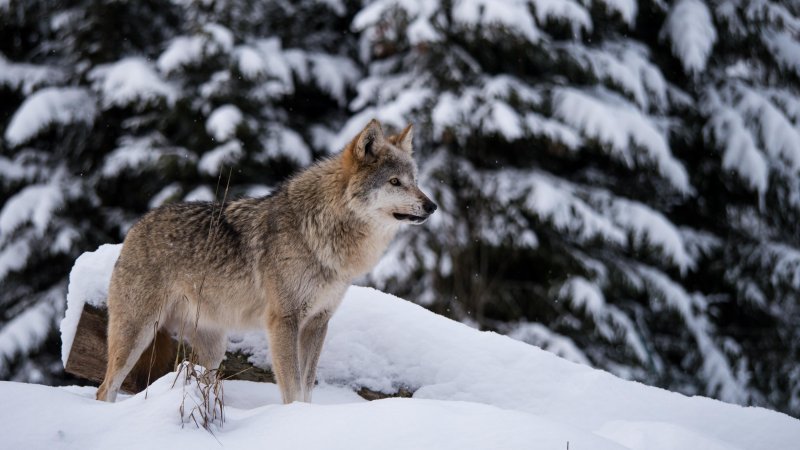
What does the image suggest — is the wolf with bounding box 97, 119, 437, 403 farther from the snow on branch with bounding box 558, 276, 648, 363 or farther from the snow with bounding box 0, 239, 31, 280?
the snow with bounding box 0, 239, 31, 280

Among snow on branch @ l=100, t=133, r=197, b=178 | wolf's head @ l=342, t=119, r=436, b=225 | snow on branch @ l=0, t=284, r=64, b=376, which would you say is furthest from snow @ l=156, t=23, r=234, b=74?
wolf's head @ l=342, t=119, r=436, b=225

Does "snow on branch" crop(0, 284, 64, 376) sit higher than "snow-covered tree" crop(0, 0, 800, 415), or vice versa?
"snow-covered tree" crop(0, 0, 800, 415)

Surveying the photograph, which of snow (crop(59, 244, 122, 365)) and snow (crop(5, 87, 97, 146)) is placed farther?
snow (crop(5, 87, 97, 146))

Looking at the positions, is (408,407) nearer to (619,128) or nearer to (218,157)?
(619,128)

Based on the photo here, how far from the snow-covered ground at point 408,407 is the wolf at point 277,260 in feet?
1.81

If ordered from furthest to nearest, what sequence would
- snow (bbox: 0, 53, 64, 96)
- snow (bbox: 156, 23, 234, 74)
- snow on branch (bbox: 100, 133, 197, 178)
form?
snow (bbox: 0, 53, 64, 96), snow on branch (bbox: 100, 133, 197, 178), snow (bbox: 156, 23, 234, 74)

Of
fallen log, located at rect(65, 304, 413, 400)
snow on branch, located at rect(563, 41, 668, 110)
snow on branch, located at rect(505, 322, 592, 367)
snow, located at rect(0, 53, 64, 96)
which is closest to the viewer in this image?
fallen log, located at rect(65, 304, 413, 400)

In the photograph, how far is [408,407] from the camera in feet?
10.3

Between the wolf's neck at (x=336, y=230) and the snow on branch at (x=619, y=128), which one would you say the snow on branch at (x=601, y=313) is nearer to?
the snow on branch at (x=619, y=128)

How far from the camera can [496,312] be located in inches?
463

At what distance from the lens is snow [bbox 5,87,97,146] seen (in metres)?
11.9

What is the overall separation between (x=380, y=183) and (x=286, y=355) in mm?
1251

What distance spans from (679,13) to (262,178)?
7550 mm

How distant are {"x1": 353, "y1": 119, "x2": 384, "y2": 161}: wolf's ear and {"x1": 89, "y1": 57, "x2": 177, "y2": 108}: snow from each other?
804 centimetres
